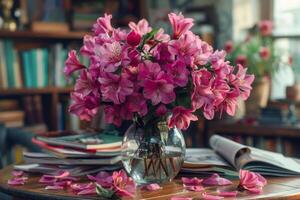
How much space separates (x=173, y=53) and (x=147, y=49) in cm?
7

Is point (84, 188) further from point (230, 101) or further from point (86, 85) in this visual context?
point (230, 101)

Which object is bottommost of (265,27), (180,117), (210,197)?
(210,197)

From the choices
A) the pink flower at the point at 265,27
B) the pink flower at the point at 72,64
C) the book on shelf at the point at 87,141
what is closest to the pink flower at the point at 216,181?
the book on shelf at the point at 87,141

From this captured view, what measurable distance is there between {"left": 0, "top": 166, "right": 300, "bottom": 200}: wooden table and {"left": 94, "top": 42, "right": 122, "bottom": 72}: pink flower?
Answer: 0.30 metres

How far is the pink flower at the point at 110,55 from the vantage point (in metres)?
1.16

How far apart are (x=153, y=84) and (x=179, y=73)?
7 cm

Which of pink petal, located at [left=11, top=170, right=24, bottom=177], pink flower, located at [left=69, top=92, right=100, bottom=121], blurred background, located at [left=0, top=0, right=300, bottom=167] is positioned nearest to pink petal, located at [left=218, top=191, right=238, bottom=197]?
pink flower, located at [left=69, top=92, right=100, bottom=121]

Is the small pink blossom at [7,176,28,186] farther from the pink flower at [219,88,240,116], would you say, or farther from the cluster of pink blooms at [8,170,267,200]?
the pink flower at [219,88,240,116]

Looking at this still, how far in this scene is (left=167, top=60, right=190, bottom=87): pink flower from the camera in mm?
1151

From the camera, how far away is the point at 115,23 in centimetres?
322

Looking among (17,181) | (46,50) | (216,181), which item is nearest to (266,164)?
(216,181)

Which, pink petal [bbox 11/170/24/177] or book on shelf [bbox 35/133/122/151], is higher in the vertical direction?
book on shelf [bbox 35/133/122/151]

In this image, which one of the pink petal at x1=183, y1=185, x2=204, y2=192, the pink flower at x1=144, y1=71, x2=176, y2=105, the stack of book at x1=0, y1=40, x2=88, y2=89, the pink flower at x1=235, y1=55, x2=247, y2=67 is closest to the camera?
the pink flower at x1=144, y1=71, x2=176, y2=105

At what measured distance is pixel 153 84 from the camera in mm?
1139
